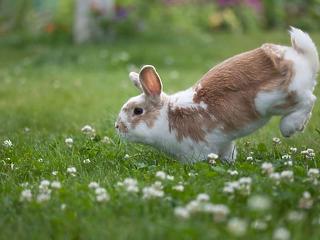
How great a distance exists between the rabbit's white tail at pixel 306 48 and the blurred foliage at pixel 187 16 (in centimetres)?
1202

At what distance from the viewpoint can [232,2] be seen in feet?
68.7

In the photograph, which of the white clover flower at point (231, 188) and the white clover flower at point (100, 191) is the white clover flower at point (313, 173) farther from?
the white clover flower at point (100, 191)

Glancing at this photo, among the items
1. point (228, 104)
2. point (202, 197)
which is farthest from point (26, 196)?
point (228, 104)

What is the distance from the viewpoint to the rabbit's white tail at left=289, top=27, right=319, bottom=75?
474 centimetres

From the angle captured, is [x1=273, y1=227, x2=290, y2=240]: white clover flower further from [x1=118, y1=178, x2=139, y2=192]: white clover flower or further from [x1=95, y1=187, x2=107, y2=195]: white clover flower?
[x1=95, y1=187, x2=107, y2=195]: white clover flower

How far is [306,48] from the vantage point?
4.75 m

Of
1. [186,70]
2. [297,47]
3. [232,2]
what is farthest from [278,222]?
[232,2]

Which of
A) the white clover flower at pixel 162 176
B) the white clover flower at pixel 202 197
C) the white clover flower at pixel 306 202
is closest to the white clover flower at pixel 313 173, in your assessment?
the white clover flower at pixel 306 202

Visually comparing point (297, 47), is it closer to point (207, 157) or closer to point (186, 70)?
point (207, 157)

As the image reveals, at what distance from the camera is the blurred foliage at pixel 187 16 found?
17531mm

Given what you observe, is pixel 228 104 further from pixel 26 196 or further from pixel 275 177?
pixel 26 196

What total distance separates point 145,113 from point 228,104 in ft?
2.19

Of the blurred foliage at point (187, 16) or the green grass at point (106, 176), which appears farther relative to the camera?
the blurred foliage at point (187, 16)

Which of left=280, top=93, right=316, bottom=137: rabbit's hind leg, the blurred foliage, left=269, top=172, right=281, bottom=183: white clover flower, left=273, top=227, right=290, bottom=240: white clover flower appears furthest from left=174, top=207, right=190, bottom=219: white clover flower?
the blurred foliage
